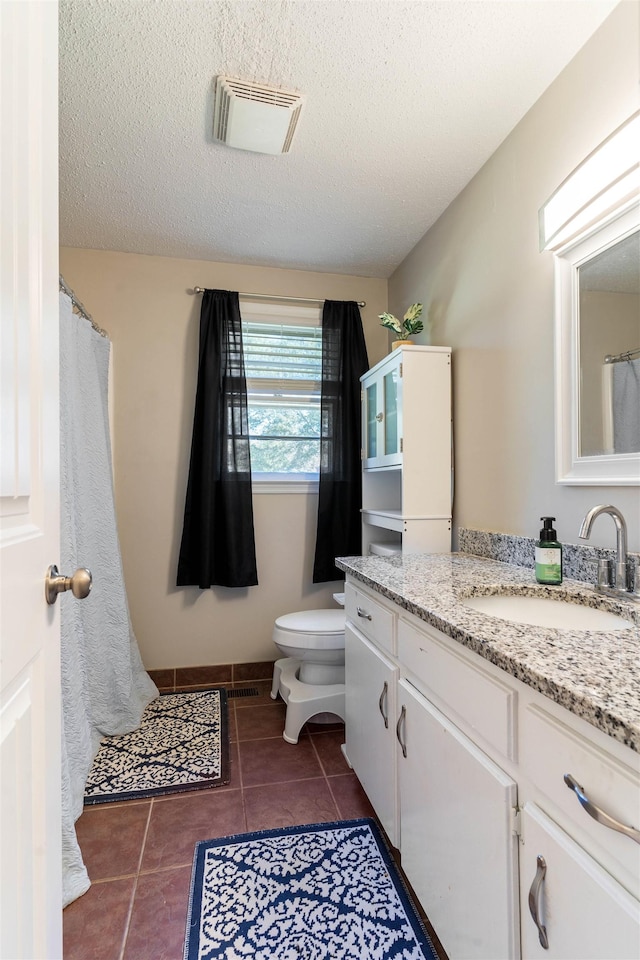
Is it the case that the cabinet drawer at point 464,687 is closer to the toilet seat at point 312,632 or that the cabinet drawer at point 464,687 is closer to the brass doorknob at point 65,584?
the brass doorknob at point 65,584

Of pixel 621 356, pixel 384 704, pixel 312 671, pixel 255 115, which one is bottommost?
pixel 312 671

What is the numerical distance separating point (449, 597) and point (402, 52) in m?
1.56

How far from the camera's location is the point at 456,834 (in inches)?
38.0

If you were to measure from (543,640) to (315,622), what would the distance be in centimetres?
148

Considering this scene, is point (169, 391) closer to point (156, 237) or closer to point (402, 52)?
point (156, 237)

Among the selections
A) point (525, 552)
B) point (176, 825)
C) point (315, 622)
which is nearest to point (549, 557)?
point (525, 552)

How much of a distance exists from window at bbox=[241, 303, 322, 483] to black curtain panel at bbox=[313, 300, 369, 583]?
0.34 ft

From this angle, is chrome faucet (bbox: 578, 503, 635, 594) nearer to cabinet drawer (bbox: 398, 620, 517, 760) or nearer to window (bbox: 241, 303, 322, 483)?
cabinet drawer (bbox: 398, 620, 517, 760)

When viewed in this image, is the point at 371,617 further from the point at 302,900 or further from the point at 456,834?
the point at 302,900

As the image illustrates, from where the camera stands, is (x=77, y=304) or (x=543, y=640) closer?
(x=543, y=640)

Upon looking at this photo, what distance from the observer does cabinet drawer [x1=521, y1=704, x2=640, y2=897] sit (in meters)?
0.56

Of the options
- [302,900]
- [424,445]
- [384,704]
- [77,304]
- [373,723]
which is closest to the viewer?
[302,900]

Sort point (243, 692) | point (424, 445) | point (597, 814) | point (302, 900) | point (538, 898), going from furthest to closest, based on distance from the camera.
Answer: point (243, 692) → point (424, 445) → point (302, 900) → point (538, 898) → point (597, 814)

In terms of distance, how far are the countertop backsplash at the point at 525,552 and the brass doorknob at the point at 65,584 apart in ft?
3.92
